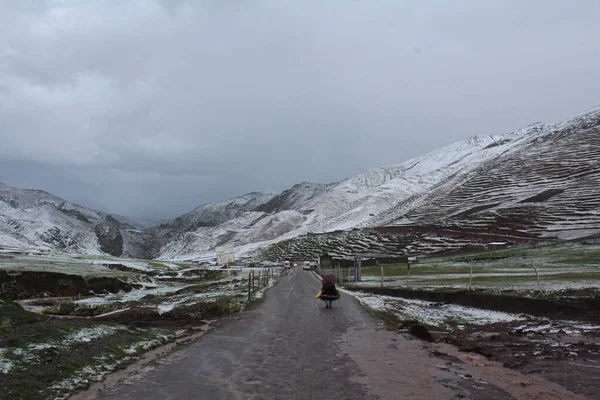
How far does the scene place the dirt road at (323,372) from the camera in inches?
299

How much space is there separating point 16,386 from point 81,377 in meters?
1.22

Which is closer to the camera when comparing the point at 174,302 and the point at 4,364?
the point at 4,364

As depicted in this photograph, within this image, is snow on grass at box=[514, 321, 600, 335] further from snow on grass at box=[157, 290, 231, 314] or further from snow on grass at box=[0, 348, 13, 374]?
snow on grass at box=[157, 290, 231, 314]

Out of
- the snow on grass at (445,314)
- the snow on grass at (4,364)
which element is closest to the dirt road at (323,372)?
the snow on grass at (4,364)

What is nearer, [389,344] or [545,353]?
[545,353]

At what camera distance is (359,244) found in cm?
13175

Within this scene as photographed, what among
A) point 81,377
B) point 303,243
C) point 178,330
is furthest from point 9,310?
point 303,243

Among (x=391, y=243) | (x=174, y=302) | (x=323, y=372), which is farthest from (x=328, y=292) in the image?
(x=391, y=243)

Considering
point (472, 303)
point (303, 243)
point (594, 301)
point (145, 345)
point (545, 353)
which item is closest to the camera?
point (545, 353)

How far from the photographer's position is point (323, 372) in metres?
9.21

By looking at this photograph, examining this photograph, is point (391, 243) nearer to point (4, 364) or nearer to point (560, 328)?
point (560, 328)

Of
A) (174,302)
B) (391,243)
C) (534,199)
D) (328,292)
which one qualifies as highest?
(534,199)

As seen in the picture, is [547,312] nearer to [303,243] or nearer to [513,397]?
[513,397]

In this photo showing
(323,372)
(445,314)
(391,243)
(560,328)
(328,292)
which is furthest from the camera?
(391,243)
